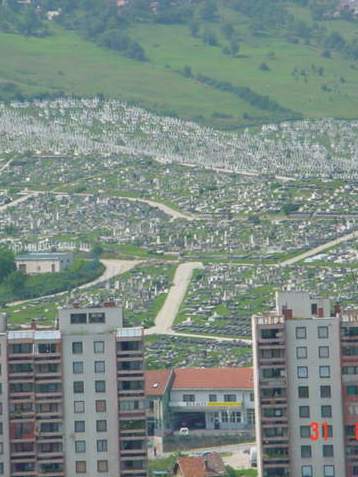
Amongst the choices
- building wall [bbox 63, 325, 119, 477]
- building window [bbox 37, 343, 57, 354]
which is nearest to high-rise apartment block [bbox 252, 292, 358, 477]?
building wall [bbox 63, 325, 119, 477]

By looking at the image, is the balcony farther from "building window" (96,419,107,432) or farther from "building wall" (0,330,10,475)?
"building wall" (0,330,10,475)

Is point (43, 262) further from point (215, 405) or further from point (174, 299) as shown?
point (215, 405)

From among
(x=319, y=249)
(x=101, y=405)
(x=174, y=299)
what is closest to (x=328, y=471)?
(x=101, y=405)

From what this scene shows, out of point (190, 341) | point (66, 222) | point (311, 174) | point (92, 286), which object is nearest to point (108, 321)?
point (190, 341)

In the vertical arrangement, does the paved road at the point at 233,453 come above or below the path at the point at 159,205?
below

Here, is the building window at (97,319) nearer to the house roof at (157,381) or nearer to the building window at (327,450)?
the building window at (327,450)

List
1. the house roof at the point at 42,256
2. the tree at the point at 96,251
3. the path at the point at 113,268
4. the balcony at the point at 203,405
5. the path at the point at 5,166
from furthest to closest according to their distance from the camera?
the path at the point at 5,166 → the tree at the point at 96,251 → the house roof at the point at 42,256 → the path at the point at 113,268 → the balcony at the point at 203,405

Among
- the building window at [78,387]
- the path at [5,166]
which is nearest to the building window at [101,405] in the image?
the building window at [78,387]
